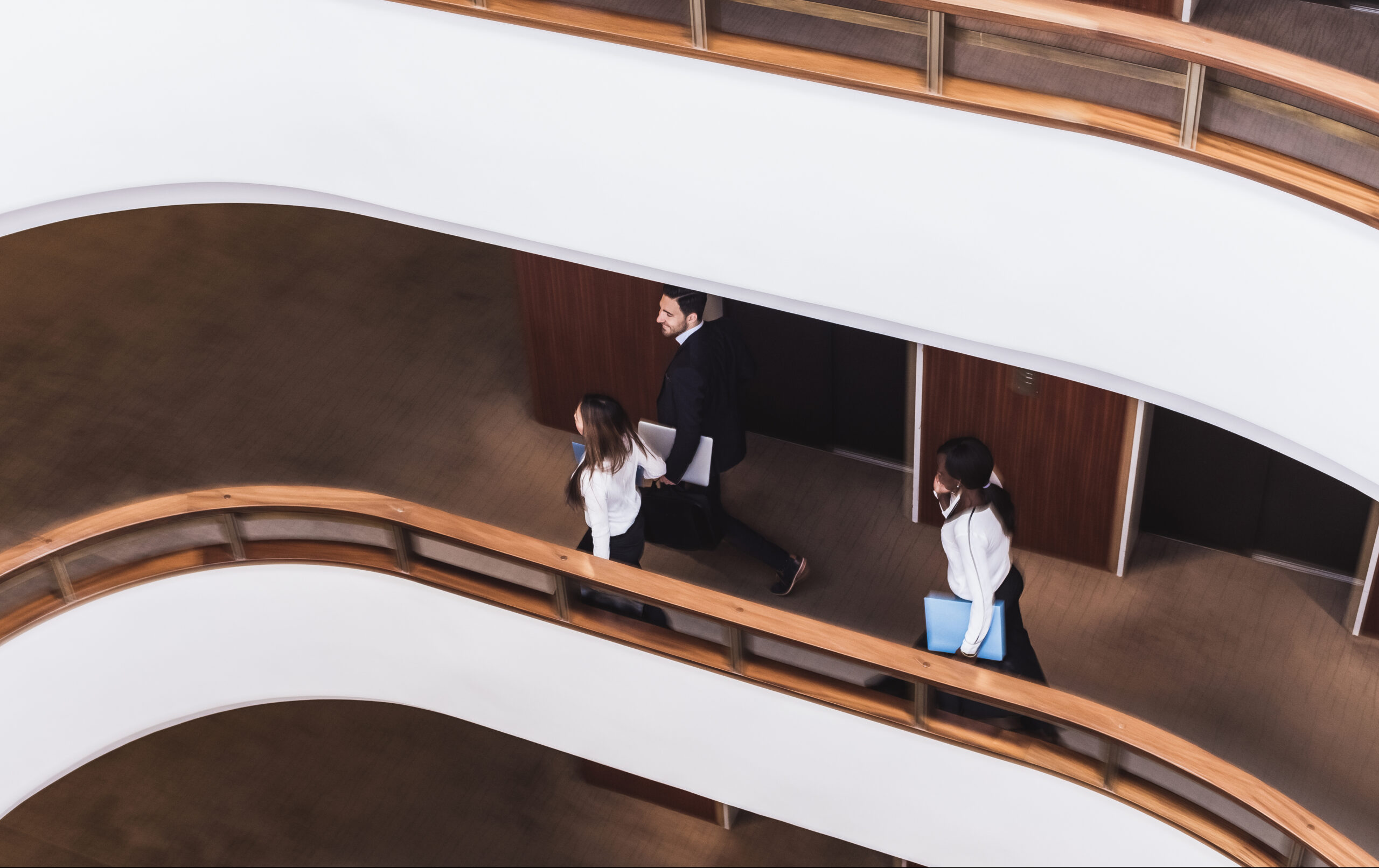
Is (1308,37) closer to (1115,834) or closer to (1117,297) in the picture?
(1117,297)

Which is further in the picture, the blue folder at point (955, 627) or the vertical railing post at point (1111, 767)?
the blue folder at point (955, 627)

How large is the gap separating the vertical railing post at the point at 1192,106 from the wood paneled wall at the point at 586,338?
10.9 feet

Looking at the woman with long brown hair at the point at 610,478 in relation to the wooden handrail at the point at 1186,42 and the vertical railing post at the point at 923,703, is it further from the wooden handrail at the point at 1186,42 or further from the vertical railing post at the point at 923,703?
the wooden handrail at the point at 1186,42

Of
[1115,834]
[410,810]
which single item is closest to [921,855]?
[1115,834]

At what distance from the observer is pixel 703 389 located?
243 inches

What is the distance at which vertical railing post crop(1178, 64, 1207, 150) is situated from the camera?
4.41m

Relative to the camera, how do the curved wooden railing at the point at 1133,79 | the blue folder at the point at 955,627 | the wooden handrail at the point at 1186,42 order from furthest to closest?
the blue folder at the point at 955,627, the curved wooden railing at the point at 1133,79, the wooden handrail at the point at 1186,42

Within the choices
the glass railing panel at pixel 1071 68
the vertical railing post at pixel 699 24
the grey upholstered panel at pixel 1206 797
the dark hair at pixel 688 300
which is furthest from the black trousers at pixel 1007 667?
the vertical railing post at pixel 699 24

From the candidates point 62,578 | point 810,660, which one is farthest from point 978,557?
point 62,578

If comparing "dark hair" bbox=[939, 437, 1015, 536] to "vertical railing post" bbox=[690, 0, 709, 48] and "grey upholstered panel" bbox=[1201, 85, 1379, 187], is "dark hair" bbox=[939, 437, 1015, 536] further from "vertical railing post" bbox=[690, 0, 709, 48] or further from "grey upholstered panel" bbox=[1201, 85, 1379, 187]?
"vertical railing post" bbox=[690, 0, 709, 48]

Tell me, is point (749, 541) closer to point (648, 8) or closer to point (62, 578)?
point (648, 8)

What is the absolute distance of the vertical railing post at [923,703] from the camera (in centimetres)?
566

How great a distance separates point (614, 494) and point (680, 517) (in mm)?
599

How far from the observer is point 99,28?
6004mm
